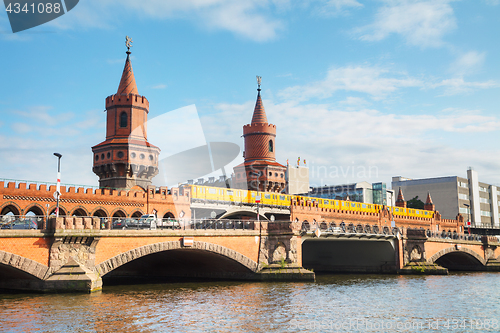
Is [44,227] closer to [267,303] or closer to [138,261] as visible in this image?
[267,303]

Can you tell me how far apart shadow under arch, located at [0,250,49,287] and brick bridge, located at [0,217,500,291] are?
0.16 feet

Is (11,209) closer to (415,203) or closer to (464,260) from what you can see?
(464,260)

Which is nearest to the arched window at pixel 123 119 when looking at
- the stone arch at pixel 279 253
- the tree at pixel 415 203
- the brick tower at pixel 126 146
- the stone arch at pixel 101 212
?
the brick tower at pixel 126 146

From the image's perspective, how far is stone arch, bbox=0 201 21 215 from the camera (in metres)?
41.7

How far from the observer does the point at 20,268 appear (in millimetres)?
26172

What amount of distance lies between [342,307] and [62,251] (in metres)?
16.0

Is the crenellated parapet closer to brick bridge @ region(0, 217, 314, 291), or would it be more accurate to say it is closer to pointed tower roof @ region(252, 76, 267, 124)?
brick bridge @ region(0, 217, 314, 291)

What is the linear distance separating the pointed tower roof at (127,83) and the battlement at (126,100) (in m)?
0.76

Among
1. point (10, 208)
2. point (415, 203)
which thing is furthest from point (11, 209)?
point (415, 203)

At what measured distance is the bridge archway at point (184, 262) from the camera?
101 feet

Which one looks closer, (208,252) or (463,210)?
(208,252)

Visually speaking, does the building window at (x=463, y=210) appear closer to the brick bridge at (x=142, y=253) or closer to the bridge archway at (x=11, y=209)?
the brick bridge at (x=142, y=253)

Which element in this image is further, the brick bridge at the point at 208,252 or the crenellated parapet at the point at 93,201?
the crenellated parapet at the point at 93,201

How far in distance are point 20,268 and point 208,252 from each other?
518 inches
